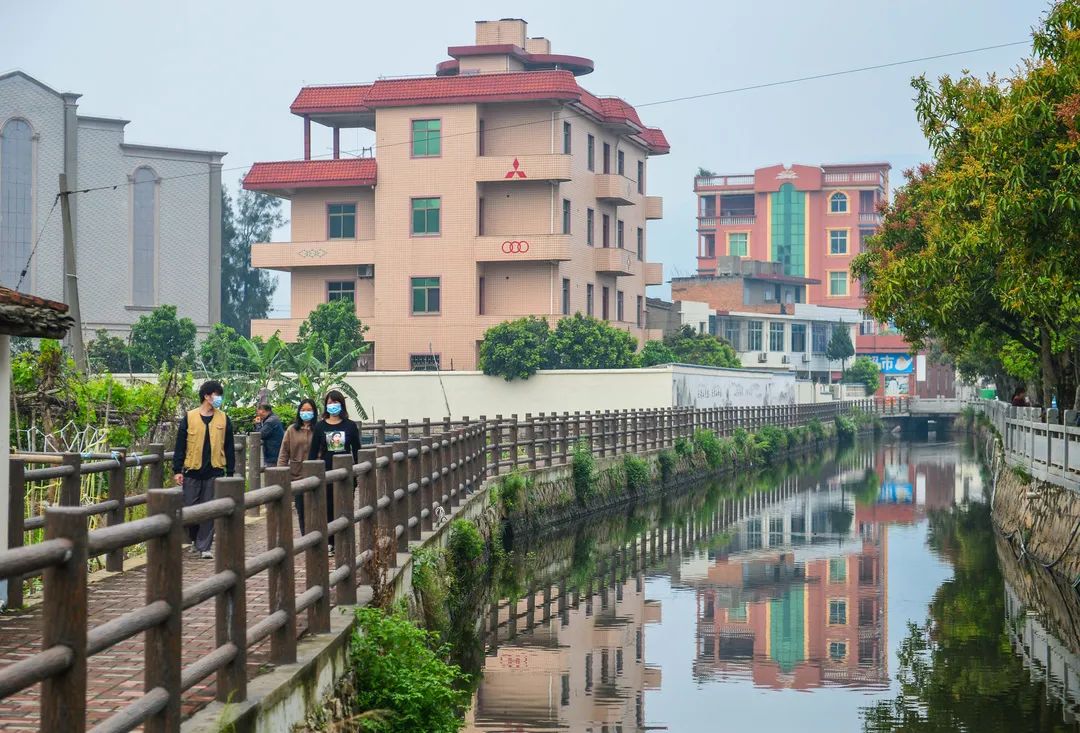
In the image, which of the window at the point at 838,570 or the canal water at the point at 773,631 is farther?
the window at the point at 838,570

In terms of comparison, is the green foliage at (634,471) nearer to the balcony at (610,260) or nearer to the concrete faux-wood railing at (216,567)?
the concrete faux-wood railing at (216,567)

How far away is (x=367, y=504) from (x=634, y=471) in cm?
2300

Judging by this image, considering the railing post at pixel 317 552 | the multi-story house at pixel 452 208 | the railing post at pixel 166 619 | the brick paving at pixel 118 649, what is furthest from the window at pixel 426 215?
the railing post at pixel 166 619

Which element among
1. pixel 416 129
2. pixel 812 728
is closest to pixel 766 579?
pixel 812 728

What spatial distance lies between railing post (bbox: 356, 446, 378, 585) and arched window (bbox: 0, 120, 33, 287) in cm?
5346

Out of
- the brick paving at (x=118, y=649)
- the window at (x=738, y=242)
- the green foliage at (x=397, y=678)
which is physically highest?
the window at (x=738, y=242)

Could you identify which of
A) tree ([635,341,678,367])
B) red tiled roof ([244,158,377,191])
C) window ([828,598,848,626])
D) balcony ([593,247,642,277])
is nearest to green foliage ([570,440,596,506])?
window ([828,598,848,626])

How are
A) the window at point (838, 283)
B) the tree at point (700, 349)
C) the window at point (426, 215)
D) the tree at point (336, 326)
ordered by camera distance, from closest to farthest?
the tree at point (336, 326), the window at point (426, 215), the tree at point (700, 349), the window at point (838, 283)

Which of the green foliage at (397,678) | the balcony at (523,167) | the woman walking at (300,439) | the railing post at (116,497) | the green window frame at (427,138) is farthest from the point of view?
the green window frame at (427,138)

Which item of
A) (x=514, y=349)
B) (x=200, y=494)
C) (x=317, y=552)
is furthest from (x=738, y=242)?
(x=317, y=552)

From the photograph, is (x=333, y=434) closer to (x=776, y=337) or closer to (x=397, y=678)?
(x=397, y=678)

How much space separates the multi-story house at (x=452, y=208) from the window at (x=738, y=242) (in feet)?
228

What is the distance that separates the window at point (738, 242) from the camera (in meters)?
131

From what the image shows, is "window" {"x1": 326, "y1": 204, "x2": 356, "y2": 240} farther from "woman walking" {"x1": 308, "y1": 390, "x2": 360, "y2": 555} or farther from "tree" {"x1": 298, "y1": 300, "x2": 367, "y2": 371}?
"woman walking" {"x1": 308, "y1": 390, "x2": 360, "y2": 555}
